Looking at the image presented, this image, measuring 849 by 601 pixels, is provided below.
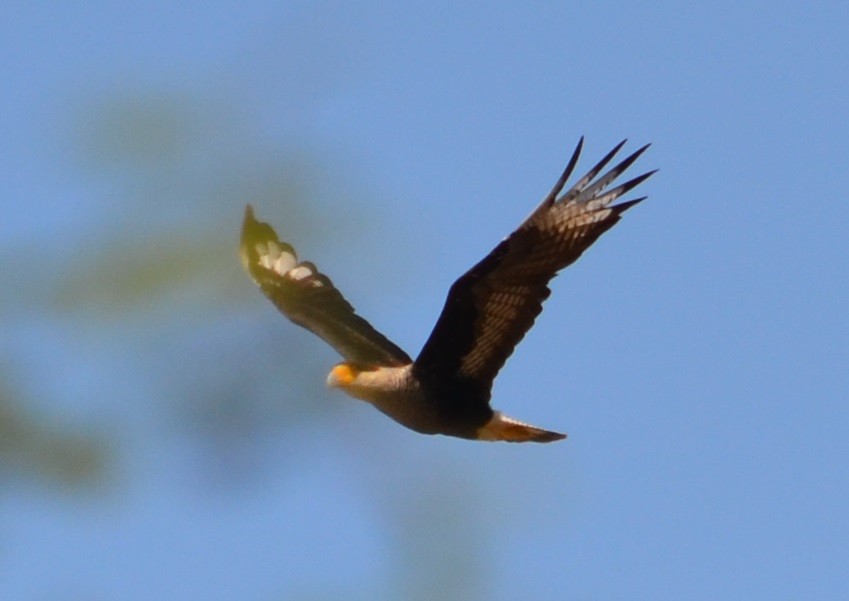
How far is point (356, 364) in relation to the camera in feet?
21.2

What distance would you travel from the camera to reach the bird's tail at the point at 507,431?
245 inches

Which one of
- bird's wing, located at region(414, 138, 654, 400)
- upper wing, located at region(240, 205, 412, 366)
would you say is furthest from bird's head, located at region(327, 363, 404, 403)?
upper wing, located at region(240, 205, 412, 366)

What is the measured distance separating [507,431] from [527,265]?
90 centimetres

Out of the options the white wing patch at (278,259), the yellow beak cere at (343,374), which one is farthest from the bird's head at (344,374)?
the white wing patch at (278,259)

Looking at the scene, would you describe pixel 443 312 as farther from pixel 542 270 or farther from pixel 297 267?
pixel 297 267

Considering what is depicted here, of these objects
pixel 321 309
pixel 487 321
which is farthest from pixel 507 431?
pixel 321 309

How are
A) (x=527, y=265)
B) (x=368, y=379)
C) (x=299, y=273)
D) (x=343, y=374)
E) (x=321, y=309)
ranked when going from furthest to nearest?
(x=299, y=273)
(x=321, y=309)
(x=368, y=379)
(x=343, y=374)
(x=527, y=265)

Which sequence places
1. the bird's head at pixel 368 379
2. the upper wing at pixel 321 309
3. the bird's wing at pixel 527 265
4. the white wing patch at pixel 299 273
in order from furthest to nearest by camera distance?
the white wing patch at pixel 299 273
the upper wing at pixel 321 309
the bird's head at pixel 368 379
the bird's wing at pixel 527 265

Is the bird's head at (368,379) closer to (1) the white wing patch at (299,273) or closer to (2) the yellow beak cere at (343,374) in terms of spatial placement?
(2) the yellow beak cere at (343,374)

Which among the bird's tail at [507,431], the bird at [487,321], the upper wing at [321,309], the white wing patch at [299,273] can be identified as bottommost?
the bird's tail at [507,431]

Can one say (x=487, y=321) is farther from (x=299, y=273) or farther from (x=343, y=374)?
(x=299, y=273)

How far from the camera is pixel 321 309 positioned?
290 inches

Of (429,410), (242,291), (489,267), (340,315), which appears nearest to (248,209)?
(242,291)

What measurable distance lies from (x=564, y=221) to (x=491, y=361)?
2.54 ft
